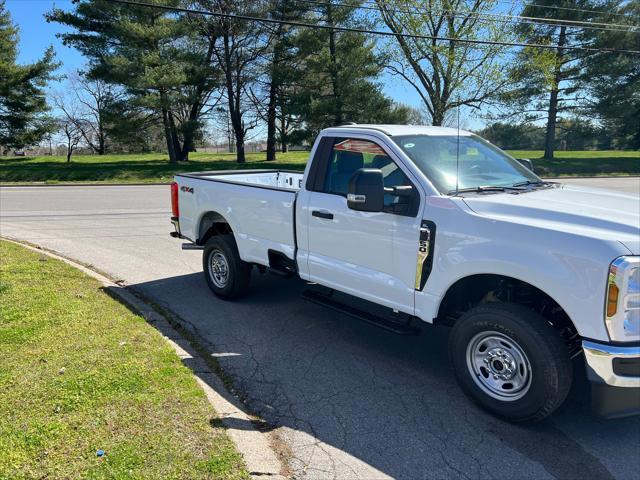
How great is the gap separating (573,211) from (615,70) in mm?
38303

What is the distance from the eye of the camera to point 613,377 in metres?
3.00

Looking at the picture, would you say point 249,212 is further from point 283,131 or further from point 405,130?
point 283,131

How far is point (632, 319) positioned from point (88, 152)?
6867cm

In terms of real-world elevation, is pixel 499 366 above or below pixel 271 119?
below

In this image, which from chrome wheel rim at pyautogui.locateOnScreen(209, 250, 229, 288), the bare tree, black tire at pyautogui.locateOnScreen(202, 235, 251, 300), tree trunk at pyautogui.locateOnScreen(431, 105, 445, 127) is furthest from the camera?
the bare tree

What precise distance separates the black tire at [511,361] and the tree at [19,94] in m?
32.6

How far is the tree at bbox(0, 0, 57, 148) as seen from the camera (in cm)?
2920

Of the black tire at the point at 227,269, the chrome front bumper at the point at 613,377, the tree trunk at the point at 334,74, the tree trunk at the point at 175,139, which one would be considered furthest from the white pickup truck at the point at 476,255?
the tree trunk at the point at 175,139

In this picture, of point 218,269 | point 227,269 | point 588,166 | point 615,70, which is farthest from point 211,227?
point 615,70

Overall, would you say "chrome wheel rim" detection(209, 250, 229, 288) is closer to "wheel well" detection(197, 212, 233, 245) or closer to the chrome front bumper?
"wheel well" detection(197, 212, 233, 245)

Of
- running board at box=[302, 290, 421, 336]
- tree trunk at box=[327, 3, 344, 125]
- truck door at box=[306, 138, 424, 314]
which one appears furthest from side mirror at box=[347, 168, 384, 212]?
tree trunk at box=[327, 3, 344, 125]

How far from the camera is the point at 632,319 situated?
2975mm

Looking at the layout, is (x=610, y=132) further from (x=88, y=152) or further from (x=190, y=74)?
(x=88, y=152)

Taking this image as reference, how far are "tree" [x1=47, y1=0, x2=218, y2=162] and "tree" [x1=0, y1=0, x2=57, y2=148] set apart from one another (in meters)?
3.19
